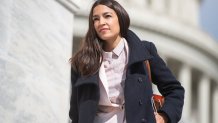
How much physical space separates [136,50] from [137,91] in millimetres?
396

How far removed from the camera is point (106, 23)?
21.6 feet

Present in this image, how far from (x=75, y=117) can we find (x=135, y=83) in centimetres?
61

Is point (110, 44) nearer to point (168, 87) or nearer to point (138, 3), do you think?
Result: point (168, 87)

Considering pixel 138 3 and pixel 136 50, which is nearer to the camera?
pixel 136 50

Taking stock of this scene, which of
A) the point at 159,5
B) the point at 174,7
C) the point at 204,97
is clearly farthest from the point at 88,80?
the point at 174,7

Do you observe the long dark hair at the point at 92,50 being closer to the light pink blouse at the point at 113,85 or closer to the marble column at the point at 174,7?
the light pink blouse at the point at 113,85

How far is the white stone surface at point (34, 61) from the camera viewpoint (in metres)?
7.56

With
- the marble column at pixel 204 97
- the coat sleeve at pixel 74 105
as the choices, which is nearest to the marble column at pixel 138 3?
the marble column at pixel 204 97

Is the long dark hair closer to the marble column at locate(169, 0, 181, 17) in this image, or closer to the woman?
the woman

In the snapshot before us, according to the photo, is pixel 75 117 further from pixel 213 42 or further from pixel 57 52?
pixel 213 42

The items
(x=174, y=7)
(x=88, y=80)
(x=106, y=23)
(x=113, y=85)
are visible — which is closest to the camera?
(x=88, y=80)

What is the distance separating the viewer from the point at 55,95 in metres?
8.48

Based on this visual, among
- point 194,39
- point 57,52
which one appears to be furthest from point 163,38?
point 57,52

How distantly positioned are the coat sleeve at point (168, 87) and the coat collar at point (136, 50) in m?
0.11
